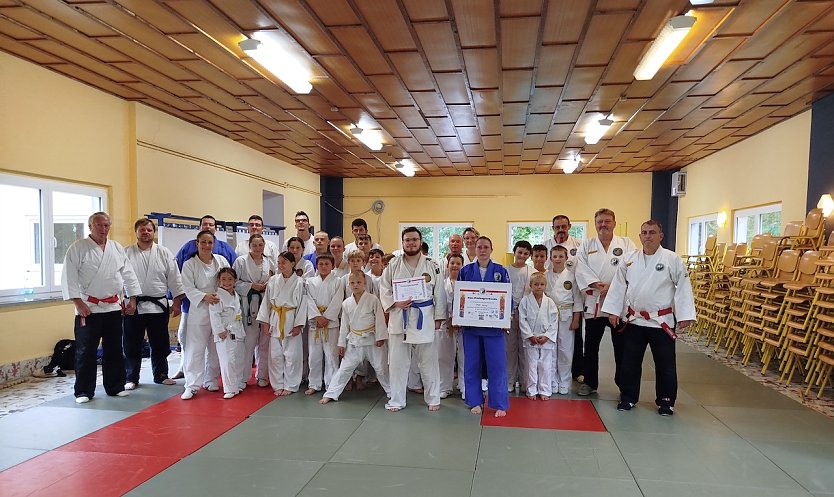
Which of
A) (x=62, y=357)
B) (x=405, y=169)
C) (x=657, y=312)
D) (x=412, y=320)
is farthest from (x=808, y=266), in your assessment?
(x=62, y=357)

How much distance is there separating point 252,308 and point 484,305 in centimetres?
216

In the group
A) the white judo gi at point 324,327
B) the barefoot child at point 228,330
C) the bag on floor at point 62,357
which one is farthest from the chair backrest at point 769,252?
the bag on floor at point 62,357

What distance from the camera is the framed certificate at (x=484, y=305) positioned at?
11.4 feet

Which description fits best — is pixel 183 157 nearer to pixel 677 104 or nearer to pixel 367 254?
pixel 367 254

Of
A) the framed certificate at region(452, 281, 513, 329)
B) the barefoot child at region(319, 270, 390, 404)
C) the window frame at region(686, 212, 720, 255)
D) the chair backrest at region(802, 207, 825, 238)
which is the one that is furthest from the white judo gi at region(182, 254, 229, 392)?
the window frame at region(686, 212, 720, 255)

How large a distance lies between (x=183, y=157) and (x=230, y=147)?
1.13 m

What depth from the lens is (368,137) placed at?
7027 millimetres

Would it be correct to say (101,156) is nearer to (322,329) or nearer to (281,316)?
(281,316)

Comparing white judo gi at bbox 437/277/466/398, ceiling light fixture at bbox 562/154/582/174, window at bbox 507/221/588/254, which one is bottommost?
white judo gi at bbox 437/277/466/398

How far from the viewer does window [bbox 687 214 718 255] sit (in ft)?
27.1

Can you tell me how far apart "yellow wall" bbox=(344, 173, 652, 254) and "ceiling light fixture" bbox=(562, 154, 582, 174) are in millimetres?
646

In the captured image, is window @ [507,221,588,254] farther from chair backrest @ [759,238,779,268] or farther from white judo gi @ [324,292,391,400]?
white judo gi @ [324,292,391,400]

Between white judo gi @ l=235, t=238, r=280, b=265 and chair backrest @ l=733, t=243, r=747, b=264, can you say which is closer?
white judo gi @ l=235, t=238, r=280, b=265

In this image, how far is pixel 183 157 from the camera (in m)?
6.24
